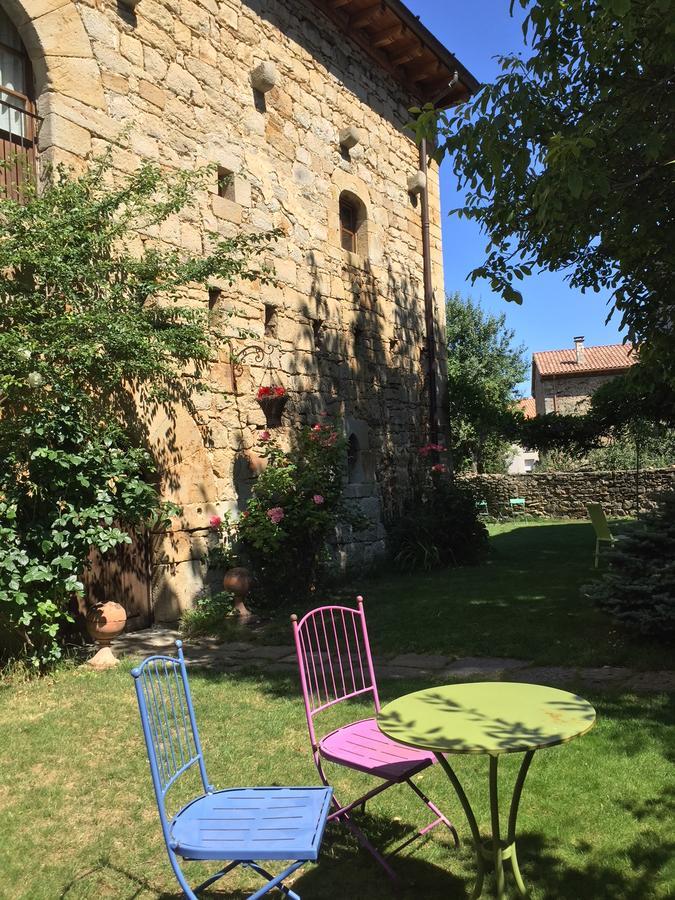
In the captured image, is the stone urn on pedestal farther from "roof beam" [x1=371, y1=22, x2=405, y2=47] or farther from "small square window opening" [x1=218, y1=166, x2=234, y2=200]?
"roof beam" [x1=371, y1=22, x2=405, y2=47]

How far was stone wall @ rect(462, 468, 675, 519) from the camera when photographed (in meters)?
18.0

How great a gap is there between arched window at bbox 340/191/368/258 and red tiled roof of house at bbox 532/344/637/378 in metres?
21.9

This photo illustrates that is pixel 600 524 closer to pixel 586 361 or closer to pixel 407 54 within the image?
pixel 407 54

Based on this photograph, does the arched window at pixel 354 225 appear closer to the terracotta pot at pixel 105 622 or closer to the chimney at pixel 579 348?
the terracotta pot at pixel 105 622

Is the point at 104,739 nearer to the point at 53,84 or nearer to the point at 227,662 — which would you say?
the point at 227,662

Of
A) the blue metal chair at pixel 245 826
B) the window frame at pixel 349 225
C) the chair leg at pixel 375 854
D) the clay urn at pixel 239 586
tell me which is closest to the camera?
the blue metal chair at pixel 245 826

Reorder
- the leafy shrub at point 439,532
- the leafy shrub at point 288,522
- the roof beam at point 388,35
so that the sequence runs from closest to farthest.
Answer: the leafy shrub at point 288,522 < the leafy shrub at point 439,532 < the roof beam at point 388,35

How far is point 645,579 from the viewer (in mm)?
5117

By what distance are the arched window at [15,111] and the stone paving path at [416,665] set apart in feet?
12.3

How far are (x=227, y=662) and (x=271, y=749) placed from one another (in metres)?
1.74

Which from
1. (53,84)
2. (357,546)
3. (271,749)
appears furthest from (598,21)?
(357,546)

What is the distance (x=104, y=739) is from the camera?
3.82 m

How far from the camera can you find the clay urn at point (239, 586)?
21.7 feet

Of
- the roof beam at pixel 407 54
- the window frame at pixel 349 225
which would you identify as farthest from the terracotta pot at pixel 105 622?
the roof beam at pixel 407 54
